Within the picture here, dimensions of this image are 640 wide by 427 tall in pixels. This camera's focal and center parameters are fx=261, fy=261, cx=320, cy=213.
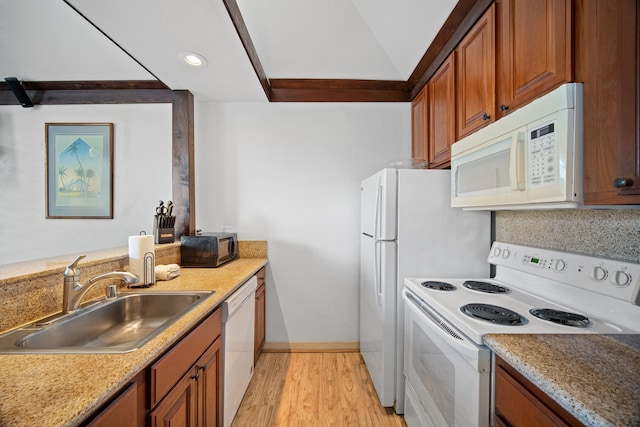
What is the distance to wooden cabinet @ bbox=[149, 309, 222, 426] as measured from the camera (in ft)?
2.91

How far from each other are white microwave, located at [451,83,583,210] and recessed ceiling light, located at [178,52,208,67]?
1806 mm

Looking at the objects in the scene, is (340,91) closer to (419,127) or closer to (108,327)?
(419,127)

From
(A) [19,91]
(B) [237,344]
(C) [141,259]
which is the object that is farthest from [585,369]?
(A) [19,91]

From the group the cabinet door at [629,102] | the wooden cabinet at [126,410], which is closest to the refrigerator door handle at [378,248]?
the cabinet door at [629,102]

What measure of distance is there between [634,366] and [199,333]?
1475 mm

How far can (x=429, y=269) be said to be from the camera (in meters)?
1.72

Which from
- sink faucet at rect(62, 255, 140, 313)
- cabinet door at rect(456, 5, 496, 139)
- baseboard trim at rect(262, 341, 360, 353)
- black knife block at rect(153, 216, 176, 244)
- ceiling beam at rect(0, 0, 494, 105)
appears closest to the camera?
sink faucet at rect(62, 255, 140, 313)

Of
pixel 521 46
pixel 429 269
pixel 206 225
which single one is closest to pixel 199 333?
pixel 429 269

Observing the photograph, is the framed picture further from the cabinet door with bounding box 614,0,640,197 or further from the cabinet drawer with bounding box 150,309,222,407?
the cabinet door with bounding box 614,0,640,197

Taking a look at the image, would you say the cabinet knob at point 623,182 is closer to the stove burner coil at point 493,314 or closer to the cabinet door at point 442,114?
the stove burner coil at point 493,314

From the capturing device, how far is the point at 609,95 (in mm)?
787

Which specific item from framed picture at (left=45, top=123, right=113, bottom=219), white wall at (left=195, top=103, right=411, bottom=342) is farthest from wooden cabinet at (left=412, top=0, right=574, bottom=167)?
framed picture at (left=45, top=123, right=113, bottom=219)

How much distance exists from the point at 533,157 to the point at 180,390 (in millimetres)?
1635

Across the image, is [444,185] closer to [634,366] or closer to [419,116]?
[419,116]
